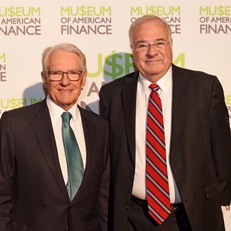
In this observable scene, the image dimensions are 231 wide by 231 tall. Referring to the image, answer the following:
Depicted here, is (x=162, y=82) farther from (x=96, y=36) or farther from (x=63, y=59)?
(x=96, y=36)

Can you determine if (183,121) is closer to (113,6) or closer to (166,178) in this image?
(166,178)

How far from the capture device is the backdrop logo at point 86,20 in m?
2.90

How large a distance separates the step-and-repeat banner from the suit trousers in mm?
881

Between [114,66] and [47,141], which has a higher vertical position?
[114,66]

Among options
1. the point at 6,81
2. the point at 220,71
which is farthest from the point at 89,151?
the point at 220,71

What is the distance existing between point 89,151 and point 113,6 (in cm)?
113

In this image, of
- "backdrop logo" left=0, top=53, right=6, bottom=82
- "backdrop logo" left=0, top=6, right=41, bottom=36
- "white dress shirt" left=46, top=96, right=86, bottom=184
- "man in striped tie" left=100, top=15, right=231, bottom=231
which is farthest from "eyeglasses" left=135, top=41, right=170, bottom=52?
"backdrop logo" left=0, top=53, right=6, bottom=82

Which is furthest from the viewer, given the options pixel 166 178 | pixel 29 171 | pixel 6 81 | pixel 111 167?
pixel 6 81

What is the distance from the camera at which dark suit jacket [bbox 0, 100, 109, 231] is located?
6.81 feet

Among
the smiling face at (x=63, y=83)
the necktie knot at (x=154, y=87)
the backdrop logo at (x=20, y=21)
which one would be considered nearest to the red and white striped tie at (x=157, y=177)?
the necktie knot at (x=154, y=87)

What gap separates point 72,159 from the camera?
6.93 feet

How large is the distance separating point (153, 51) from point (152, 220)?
85cm

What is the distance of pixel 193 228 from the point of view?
2252mm

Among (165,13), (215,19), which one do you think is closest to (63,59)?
(165,13)
